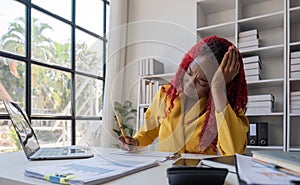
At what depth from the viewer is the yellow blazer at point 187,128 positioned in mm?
929

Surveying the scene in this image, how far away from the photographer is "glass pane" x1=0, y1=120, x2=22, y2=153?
1.94m

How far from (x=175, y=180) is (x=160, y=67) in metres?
2.31

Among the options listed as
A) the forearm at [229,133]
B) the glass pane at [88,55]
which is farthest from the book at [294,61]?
the glass pane at [88,55]

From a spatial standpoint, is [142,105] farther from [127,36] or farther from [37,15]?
[37,15]

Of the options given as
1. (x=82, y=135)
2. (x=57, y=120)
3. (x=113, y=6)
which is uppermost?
(x=113, y=6)

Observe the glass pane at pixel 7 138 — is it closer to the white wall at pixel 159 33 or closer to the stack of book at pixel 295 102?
the white wall at pixel 159 33

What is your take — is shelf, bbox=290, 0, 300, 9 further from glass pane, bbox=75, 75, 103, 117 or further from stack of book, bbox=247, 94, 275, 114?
glass pane, bbox=75, 75, 103, 117

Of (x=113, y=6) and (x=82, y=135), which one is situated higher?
(x=113, y=6)

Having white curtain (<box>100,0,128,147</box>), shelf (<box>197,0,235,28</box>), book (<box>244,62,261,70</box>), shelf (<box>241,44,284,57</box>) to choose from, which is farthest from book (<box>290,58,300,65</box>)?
white curtain (<box>100,0,128,147</box>)

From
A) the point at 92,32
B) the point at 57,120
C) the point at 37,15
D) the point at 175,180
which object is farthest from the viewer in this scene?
the point at 92,32

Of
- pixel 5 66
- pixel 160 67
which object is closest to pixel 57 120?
pixel 5 66

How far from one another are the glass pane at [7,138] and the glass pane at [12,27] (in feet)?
1.98

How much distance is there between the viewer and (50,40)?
2.42 m

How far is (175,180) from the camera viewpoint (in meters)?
0.43
